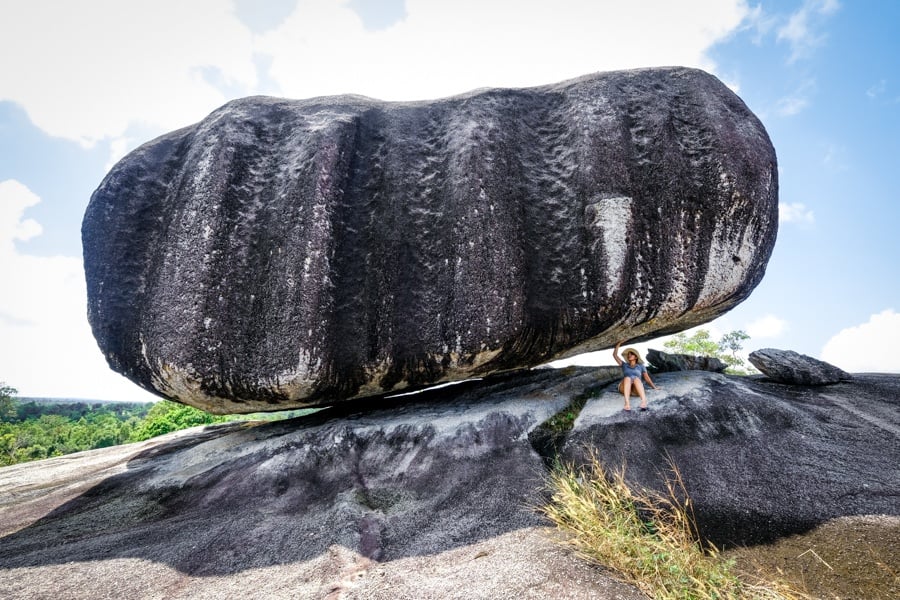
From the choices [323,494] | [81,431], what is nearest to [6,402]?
[81,431]

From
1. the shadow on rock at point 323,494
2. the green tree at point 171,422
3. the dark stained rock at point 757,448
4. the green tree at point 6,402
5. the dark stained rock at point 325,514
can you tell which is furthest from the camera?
the green tree at point 6,402

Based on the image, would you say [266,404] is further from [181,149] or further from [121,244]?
[181,149]

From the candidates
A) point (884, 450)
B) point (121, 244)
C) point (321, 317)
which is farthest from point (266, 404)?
point (884, 450)

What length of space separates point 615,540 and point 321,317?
492cm

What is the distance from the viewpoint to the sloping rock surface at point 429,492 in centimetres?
478

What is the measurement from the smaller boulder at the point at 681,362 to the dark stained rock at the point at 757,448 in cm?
123

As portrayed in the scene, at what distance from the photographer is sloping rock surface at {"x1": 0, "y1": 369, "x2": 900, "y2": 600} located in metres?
4.78

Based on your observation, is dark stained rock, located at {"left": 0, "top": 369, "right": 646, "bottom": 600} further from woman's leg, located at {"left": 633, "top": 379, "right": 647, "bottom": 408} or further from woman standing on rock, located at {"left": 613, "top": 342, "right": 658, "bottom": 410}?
woman's leg, located at {"left": 633, "top": 379, "right": 647, "bottom": 408}

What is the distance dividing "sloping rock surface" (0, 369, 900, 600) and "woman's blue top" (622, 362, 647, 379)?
1.44 ft

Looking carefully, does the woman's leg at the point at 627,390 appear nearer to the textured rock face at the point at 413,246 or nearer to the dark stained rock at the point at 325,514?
the textured rock face at the point at 413,246

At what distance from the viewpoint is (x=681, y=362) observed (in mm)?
9305

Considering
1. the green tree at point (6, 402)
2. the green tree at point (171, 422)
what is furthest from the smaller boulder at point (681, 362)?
the green tree at point (6, 402)

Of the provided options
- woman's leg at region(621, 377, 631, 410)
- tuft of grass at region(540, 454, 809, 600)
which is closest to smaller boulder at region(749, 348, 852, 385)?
woman's leg at region(621, 377, 631, 410)

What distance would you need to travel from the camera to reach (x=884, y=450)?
6.13 m
